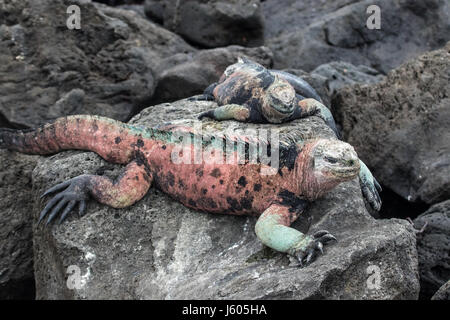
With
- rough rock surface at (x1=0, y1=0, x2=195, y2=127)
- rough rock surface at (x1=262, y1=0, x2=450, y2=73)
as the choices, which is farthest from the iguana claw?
rough rock surface at (x1=262, y1=0, x2=450, y2=73)

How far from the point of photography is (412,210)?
654cm

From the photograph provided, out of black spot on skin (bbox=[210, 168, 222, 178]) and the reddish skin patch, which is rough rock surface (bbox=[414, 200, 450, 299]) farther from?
black spot on skin (bbox=[210, 168, 222, 178])

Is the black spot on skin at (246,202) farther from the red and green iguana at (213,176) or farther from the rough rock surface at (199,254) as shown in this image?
the rough rock surface at (199,254)

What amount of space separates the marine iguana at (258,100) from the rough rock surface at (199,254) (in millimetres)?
1155

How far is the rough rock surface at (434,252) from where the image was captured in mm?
5246

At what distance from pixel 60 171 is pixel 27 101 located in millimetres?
2696

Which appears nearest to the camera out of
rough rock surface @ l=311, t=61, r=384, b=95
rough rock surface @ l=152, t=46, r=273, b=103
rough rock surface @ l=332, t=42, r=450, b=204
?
rough rock surface @ l=332, t=42, r=450, b=204

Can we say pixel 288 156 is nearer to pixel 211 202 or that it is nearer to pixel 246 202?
pixel 246 202

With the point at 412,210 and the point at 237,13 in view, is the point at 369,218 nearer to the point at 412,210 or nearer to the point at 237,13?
the point at 412,210

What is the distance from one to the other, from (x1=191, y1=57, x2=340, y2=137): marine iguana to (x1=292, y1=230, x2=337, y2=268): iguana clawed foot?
5.83 ft

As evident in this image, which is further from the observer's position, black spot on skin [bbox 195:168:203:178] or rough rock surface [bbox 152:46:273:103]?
rough rock surface [bbox 152:46:273:103]

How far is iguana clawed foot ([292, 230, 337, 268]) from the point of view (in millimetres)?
3841

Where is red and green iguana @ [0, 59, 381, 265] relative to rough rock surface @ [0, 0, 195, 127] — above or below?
above

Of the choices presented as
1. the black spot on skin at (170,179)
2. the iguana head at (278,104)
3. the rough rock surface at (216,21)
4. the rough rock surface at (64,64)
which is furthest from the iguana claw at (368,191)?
the rough rock surface at (216,21)
